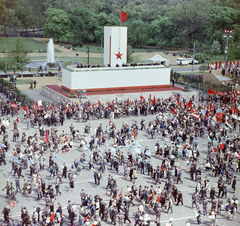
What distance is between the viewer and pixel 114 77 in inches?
2151

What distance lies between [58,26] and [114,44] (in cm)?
4989

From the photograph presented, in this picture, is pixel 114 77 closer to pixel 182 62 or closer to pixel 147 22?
pixel 182 62

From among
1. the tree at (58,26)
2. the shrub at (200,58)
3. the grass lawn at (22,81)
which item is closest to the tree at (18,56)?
the grass lawn at (22,81)

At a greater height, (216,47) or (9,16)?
(9,16)

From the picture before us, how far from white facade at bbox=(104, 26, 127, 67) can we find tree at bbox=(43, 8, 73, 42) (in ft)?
158

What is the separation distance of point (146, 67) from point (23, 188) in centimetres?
3259

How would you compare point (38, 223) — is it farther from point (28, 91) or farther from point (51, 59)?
point (51, 59)

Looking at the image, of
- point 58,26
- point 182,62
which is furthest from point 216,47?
point 58,26

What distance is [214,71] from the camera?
62.7m

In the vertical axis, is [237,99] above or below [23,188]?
above

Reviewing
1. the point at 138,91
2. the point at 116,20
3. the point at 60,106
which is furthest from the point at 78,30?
the point at 60,106

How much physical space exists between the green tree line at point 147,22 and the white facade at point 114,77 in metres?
45.0

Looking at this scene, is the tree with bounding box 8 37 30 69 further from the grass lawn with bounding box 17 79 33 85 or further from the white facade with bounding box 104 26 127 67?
the white facade with bounding box 104 26 127 67

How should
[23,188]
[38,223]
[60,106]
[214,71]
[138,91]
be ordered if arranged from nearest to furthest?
1. [38,223]
2. [23,188]
3. [60,106]
4. [138,91]
5. [214,71]
